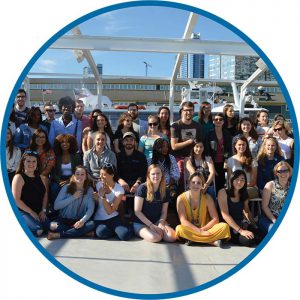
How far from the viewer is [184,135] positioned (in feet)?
15.6

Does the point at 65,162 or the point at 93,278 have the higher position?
the point at 65,162

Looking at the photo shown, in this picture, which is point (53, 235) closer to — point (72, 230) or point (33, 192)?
point (72, 230)

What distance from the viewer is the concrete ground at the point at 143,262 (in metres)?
3.69

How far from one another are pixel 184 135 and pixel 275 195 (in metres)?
1.14

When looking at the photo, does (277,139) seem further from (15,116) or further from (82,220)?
(15,116)

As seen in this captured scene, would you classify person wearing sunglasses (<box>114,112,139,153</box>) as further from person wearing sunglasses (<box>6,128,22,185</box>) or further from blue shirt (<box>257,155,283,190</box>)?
blue shirt (<box>257,155,283,190</box>)

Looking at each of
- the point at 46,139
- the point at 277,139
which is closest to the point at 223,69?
the point at 277,139

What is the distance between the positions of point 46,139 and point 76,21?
138 centimetres

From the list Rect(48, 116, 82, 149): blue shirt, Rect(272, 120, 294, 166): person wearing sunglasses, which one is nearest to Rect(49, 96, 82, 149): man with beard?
Rect(48, 116, 82, 149): blue shirt

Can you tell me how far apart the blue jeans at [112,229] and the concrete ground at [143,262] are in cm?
7

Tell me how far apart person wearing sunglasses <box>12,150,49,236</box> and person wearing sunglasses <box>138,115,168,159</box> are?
3.69 feet

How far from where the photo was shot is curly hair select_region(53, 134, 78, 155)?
15.3ft

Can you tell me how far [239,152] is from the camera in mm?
4625

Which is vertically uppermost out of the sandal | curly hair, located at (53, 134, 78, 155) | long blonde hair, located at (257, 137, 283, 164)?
curly hair, located at (53, 134, 78, 155)
